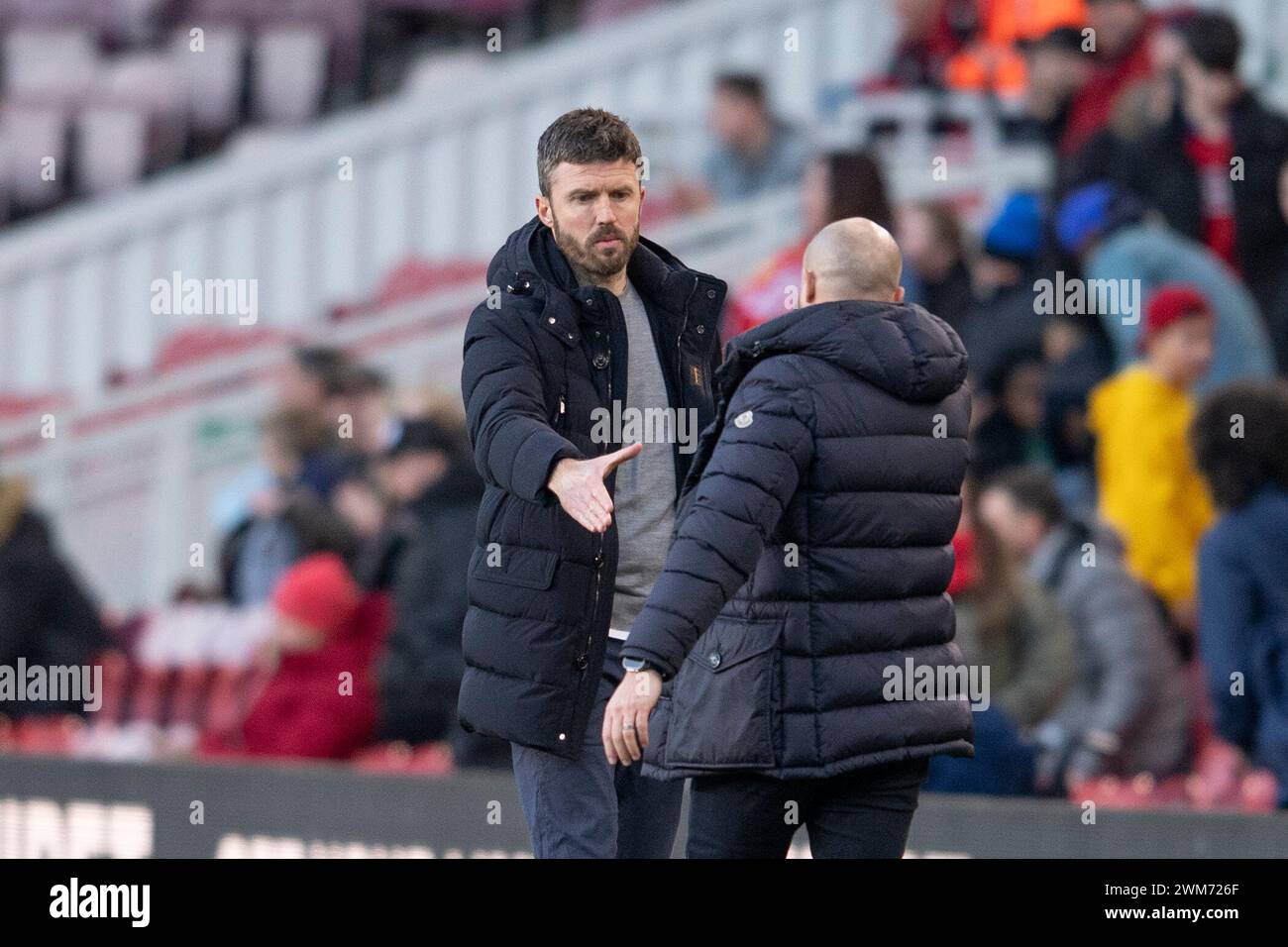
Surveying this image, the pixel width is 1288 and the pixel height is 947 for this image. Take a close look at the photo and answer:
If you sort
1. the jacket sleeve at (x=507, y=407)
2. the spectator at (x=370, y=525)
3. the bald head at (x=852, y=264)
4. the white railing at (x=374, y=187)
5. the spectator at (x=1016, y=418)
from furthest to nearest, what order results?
the white railing at (x=374, y=187) → the spectator at (x=370, y=525) → the spectator at (x=1016, y=418) → the bald head at (x=852, y=264) → the jacket sleeve at (x=507, y=407)

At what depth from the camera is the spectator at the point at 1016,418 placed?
798cm

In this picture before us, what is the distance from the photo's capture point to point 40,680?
960 centimetres

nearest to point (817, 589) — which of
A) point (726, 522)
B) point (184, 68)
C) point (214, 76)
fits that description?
point (726, 522)

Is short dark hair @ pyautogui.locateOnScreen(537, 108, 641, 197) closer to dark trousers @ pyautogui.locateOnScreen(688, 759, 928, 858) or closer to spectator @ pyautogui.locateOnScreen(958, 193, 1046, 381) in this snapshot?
dark trousers @ pyautogui.locateOnScreen(688, 759, 928, 858)

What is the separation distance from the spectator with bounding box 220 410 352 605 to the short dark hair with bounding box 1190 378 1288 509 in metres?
3.65

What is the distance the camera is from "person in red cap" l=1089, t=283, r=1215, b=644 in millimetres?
7266

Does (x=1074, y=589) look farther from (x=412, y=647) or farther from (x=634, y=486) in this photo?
(x=634, y=486)

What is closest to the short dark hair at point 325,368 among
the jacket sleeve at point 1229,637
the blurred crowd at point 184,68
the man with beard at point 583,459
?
the blurred crowd at point 184,68

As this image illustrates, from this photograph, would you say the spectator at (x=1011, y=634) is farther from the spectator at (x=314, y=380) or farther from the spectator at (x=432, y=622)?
the spectator at (x=314, y=380)

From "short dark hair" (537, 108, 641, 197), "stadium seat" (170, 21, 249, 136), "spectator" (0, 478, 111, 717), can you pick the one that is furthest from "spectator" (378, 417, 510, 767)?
"stadium seat" (170, 21, 249, 136)

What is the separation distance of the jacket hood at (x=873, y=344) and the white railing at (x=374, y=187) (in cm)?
654

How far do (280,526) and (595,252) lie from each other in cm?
529
